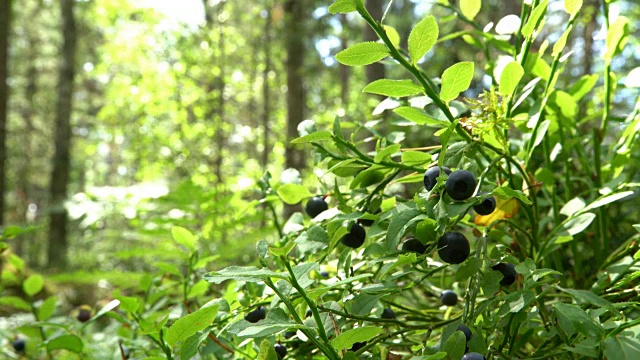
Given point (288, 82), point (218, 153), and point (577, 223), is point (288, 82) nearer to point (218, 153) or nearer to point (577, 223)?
point (218, 153)

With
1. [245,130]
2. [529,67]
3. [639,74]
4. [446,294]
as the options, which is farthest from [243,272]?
[245,130]

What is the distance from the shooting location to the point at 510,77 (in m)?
0.50

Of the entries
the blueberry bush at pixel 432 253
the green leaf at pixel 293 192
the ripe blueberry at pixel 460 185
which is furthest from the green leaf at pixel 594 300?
the green leaf at pixel 293 192

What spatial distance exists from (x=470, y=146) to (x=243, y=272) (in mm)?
254

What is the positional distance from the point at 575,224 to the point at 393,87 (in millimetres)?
262

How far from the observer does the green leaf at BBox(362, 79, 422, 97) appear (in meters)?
0.50

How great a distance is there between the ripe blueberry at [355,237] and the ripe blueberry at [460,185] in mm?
125

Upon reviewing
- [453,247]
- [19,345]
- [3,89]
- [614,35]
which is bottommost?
[19,345]

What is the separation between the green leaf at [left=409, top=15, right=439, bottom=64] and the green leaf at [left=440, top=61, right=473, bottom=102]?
3cm

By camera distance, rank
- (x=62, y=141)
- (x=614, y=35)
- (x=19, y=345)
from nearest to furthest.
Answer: (x=614, y=35) → (x=19, y=345) → (x=62, y=141)

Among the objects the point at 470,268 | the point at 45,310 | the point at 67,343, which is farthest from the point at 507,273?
the point at 45,310

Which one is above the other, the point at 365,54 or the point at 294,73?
the point at 294,73

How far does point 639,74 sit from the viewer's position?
73 centimetres

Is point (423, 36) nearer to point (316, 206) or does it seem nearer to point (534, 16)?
point (534, 16)
